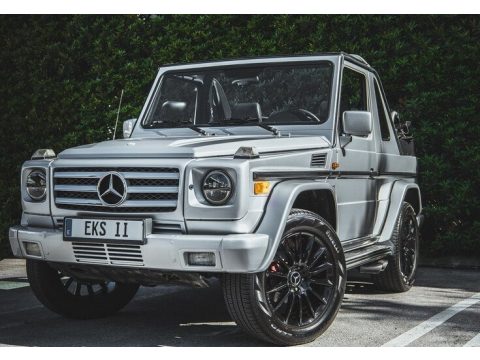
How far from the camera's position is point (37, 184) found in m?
5.04

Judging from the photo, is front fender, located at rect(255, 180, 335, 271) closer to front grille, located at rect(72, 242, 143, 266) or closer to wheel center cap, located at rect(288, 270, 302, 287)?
wheel center cap, located at rect(288, 270, 302, 287)

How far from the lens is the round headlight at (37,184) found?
16.4 feet

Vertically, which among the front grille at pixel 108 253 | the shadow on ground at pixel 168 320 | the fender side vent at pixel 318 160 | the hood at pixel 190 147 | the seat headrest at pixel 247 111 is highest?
the seat headrest at pixel 247 111

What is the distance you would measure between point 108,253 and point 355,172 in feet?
7.33

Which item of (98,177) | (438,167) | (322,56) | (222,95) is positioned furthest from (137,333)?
(438,167)

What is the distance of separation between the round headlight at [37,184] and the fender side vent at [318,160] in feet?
6.40

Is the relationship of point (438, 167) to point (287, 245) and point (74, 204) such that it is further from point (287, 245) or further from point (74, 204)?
point (74, 204)

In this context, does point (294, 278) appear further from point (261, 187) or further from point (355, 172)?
point (355, 172)

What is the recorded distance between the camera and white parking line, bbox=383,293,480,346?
15.8 ft

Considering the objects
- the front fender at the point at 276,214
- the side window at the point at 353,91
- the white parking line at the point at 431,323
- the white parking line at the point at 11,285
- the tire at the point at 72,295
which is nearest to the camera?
the front fender at the point at 276,214

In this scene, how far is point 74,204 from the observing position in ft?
15.7

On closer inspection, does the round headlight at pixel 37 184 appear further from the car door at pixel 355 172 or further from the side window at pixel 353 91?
the side window at pixel 353 91

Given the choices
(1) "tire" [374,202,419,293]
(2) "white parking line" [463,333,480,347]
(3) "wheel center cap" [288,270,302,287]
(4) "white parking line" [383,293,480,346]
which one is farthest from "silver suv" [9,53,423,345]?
(2) "white parking line" [463,333,480,347]

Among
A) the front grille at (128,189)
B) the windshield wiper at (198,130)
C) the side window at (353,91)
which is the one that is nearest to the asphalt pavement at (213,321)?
the front grille at (128,189)
